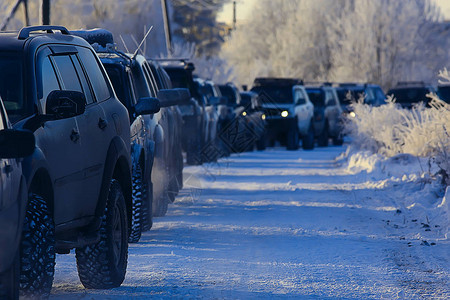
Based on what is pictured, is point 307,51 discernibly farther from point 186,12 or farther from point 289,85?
point 289,85

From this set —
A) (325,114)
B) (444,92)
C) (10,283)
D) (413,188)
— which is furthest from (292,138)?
(10,283)

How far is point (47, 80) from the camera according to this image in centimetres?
687

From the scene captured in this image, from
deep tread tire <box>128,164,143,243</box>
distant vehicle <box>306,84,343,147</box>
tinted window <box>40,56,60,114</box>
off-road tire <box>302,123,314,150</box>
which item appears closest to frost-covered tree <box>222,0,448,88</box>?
distant vehicle <box>306,84,343,147</box>

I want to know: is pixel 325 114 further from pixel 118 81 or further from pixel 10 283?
pixel 10 283

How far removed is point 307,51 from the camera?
2832 inches

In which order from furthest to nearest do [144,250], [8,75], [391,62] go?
1. [391,62]
2. [144,250]
3. [8,75]

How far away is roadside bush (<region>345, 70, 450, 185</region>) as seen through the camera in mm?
15999

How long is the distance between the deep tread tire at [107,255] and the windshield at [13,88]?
1.22m

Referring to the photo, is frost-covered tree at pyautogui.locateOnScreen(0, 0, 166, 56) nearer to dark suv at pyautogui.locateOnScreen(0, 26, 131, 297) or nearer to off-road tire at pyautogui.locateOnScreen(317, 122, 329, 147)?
off-road tire at pyautogui.locateOnScreen(317, 122, 329, 147)

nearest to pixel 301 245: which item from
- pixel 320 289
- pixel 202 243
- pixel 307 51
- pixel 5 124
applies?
pixel 202 243

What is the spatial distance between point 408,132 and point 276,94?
32.6 ft

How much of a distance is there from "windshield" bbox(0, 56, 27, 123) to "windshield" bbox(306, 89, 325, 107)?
Answer: 92.8 feet

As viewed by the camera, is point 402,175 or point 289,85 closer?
point 402,175

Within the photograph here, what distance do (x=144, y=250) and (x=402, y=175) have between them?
9052 mm
